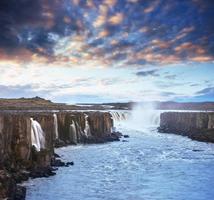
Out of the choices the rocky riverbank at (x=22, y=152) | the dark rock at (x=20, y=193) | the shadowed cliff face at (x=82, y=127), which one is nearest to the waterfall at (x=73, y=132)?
the shadowed cliff face at (x=82, y=127)

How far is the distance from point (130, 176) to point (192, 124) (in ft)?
162

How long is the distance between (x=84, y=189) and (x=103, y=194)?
1.95 metres

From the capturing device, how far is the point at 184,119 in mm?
83688

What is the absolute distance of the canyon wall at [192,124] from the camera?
67.6 m

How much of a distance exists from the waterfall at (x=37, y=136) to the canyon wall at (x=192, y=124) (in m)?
30.2

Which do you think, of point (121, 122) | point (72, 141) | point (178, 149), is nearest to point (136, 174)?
point (178, 149)

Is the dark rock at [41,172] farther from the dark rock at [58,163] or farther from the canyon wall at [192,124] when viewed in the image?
the canyon wall at [192,124]

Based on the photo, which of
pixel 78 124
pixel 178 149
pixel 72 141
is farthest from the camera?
pixel 78 124

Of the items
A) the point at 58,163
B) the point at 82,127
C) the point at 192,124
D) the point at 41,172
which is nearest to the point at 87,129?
the point at 82,127

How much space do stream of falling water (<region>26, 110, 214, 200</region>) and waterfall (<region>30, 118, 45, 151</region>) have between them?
281 cm

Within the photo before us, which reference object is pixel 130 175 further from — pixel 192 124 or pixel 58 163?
pixel 192 124

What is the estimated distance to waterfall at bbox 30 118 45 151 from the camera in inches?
1491

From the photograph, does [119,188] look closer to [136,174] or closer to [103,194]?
[103,194]

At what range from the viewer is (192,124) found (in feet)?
263
